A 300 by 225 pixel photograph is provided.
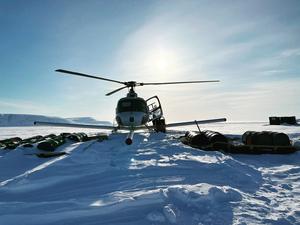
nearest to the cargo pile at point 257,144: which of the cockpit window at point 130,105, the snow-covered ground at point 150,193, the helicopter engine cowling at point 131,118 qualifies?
the snow-covered ground at point 150,193

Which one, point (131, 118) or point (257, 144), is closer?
point (257, 144)

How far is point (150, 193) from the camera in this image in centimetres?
545

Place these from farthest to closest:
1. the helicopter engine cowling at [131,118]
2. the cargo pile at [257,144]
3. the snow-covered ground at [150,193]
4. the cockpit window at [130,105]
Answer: the cockpit window at [130,105] → the helicopter engine cowling at [131,118] → the cargo pile at [257,144] → the snow-covered ground at [150,193]

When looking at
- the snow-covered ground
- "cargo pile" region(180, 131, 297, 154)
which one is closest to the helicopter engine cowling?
"cargo pile" region(180, 131, 297, 154)

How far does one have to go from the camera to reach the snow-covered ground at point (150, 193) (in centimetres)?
462

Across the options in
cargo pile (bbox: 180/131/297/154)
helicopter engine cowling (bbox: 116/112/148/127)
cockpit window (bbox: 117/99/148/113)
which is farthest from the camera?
cockpit window (bbox: 117/99/148/113)

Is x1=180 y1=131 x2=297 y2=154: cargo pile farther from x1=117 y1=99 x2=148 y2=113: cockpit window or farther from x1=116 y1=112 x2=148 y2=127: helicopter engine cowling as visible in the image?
x1=117 y1=99 x2=148 y2=113: cockpit window

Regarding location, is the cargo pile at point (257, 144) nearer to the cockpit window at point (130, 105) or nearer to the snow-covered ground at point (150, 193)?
the snow-covered ground at point (150, 193)

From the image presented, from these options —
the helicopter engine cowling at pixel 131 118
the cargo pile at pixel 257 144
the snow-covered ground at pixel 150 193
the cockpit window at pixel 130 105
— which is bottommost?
the snow-covered ground at pixel 150 193

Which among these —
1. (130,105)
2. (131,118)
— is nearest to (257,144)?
(131,118)

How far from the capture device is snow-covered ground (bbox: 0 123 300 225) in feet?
15.2

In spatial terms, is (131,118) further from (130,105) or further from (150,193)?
(150,193)

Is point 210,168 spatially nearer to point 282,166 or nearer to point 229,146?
point 282,166

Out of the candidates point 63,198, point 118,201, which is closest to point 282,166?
point 118,201
